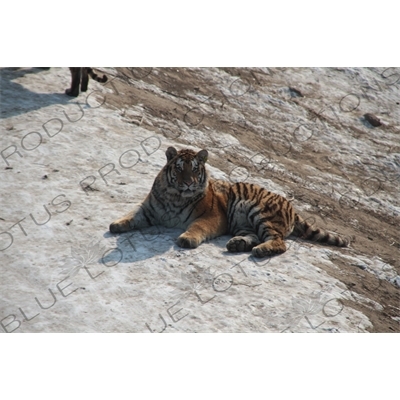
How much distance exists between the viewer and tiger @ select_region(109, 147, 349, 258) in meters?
7.79

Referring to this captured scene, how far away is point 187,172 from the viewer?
7.82 m

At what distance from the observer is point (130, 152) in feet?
32.3

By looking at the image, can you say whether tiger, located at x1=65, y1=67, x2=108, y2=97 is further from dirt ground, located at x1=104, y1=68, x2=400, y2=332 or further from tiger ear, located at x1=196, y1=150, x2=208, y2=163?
tiger ear, located at x1=196, y1=150, x2=208, y2=163

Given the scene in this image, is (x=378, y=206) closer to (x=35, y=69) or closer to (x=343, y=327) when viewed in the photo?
(x=343, y=327)

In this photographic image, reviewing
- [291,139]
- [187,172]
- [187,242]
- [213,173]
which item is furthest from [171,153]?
[291,139]

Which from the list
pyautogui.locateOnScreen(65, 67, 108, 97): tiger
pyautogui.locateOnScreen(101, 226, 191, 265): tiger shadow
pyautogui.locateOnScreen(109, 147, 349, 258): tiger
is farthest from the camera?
pyautogui.locateOnScreen(65, 67, 108, 97): tiger

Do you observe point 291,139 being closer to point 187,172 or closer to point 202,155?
point 202,155

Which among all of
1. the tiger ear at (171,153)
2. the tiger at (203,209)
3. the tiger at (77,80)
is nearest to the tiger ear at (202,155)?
the tiger at (203,209)

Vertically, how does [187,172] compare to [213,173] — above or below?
above

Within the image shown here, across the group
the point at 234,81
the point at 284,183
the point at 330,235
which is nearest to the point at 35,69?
the point at 234,81

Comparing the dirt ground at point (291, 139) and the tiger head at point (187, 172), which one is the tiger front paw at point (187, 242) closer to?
the tiger head at point (187, 172)

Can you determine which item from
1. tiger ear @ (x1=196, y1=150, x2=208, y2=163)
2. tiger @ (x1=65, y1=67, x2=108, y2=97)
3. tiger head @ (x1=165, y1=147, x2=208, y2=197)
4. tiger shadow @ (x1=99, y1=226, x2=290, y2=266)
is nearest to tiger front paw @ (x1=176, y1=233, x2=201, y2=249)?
tiger shadow @ (x1=99, y1=226, x2=290, y2=266)

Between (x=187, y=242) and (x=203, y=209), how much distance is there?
59 centimetres

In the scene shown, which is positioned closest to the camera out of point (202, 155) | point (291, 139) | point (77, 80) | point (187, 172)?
point (187, 172)
